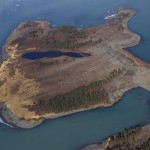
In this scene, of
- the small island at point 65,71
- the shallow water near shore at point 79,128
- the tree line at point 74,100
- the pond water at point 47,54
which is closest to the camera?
the shallow water near shore at point 79,128

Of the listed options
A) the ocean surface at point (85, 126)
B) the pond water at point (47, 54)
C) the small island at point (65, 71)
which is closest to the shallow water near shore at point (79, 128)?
the ocean surface at point (85, 126)

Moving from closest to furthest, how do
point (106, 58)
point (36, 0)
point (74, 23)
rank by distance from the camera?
point (106, 58) → point (74, 23) → point (36, 0)

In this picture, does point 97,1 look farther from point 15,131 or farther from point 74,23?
point 15,131

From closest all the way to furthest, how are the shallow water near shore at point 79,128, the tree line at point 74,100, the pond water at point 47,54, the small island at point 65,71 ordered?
the shallow water near shore at point 79,128 → the tree line at point 74,100 → the small island at point 65,71 → the pond water at point 47,54

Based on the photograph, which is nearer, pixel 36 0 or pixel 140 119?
pixel 140 119

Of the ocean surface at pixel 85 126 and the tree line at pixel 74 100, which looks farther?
the tree line at pixel 74 100

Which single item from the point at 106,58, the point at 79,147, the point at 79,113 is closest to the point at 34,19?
the point at 106,58

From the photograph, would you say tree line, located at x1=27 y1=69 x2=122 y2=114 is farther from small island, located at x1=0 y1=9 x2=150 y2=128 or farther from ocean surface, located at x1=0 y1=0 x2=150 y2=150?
ocean surface, located at x1=0 y1=0 x2=150 y2=150

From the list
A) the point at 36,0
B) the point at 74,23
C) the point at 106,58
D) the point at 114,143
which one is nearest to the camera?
the point at 114,143

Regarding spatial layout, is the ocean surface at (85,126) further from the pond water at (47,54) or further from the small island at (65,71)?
the pond water at (47,54)
